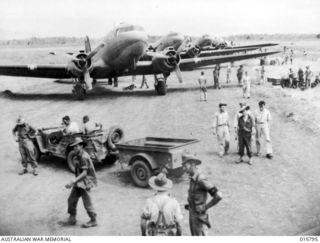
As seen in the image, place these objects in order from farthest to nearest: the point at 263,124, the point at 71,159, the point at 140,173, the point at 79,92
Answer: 1. the point at 79,92
2. the point at 263,124
3. the point at 71,159
4. the point at 140,173

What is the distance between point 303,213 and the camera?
8.57 meters

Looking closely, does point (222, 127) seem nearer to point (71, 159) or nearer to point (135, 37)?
point (71, 159)

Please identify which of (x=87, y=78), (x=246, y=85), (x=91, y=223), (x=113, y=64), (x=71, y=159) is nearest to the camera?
(x=91, y=223)

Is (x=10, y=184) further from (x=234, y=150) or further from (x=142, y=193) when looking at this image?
(x=234, y=150)

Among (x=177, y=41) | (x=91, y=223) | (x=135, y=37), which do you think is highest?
(x=177, y=41)

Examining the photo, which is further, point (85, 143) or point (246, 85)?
point (246, 85)

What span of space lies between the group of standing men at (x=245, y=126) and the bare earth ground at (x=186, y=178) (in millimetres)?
490

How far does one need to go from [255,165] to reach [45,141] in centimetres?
674

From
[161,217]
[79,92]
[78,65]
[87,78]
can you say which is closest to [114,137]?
[161,217]

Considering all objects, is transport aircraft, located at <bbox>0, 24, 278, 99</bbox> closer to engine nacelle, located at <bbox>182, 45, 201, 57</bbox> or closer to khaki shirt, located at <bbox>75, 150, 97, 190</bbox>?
khaki shirt, located at <bbox>75, 150, 97, 190</bbox>

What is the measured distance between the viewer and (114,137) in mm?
12031

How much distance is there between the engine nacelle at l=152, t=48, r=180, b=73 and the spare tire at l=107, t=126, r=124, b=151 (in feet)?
40.9

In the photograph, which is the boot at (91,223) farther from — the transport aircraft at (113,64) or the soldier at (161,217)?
the transport aircraft at (113,64)

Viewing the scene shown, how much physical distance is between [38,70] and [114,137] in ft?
47.3
